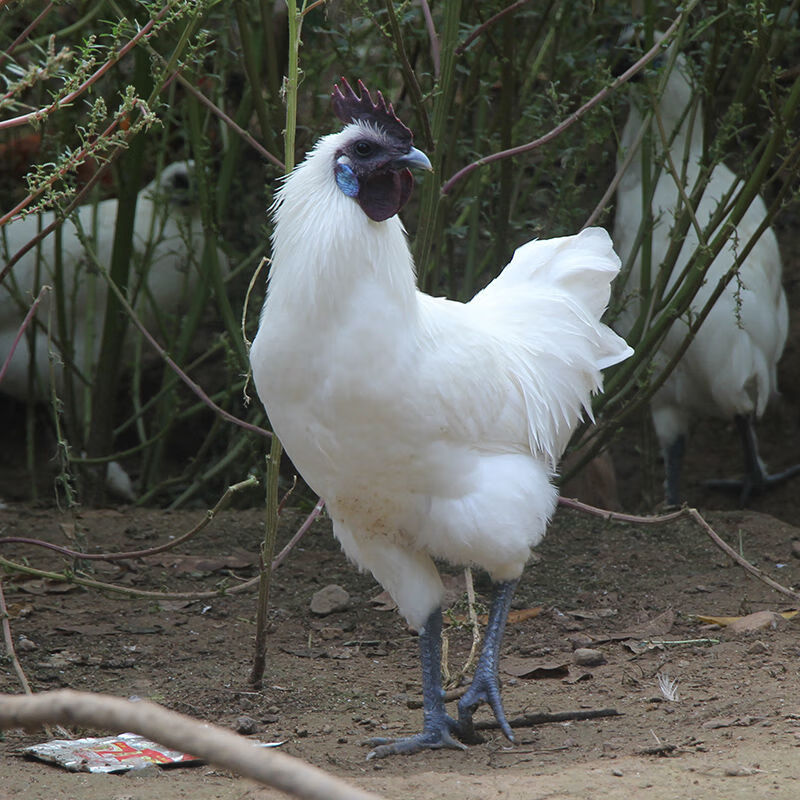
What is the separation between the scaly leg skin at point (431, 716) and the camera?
11.6 ft

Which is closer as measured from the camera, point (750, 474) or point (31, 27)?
point (31, 27)

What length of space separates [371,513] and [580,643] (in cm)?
153

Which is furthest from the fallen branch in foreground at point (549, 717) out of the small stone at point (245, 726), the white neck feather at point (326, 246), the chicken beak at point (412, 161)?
the chicken beak at point (412, 161)

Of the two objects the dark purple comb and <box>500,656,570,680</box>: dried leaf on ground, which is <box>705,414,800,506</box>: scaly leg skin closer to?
<box>500,656,570,680</box>: dried leaf on ground

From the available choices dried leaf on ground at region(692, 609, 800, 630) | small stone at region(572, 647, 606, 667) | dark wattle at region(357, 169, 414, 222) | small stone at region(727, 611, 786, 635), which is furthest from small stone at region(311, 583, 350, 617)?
dark wattle at region(357, 169, 414, 222)

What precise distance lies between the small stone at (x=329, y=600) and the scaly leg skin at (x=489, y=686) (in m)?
1.40

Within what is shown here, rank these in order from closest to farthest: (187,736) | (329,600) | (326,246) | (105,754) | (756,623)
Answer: (187,736) < (326,246) < (105,754) < (756,623) < (329,600)

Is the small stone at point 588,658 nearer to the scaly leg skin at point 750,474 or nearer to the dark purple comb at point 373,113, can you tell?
the dark purple comb at point 373,113

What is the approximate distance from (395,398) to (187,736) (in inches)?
68.8

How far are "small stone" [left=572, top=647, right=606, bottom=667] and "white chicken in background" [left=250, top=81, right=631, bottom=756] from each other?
76 centimetres

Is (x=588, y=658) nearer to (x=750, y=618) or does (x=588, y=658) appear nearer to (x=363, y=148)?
(x=750, y=618)

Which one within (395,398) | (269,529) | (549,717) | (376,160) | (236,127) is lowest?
(549,717)

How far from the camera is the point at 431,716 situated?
142 inches

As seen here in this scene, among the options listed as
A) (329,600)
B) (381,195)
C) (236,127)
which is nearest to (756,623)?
(329,600)
